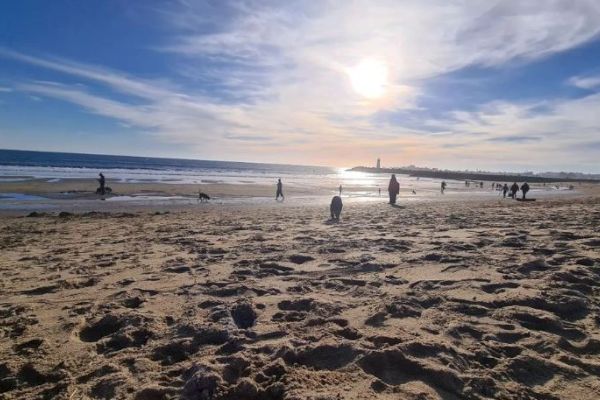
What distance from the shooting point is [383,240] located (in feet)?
28.3

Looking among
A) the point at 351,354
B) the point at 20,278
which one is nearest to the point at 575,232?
the point at 351,354

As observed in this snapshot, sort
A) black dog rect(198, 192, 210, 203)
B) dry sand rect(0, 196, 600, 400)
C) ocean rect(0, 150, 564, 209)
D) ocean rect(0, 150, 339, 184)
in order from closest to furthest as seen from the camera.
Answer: dry sand rect(0, 196, 600, 400)
black dog rect(198, 192, 210, 203)
ocean rect(0, 150, 564, 209)
ocean rect(0, 150, 339, 184)

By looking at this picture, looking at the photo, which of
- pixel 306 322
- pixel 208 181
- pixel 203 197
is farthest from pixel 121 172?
pixel 306 322

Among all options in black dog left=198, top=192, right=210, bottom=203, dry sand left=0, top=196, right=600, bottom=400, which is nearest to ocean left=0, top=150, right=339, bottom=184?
black dog left=198, top=192, right=210, bottom=203

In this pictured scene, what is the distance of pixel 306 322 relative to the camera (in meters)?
4.00

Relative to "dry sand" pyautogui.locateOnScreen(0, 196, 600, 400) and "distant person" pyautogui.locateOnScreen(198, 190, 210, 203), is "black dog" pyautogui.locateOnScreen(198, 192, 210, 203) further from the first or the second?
"dry sand" pyautogui.locateOnScreen(0, 196, 600, 400)

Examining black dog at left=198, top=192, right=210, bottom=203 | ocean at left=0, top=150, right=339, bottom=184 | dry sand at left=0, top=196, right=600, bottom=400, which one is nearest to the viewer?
dry sand at left=0, top=196, right=600, bottom=400

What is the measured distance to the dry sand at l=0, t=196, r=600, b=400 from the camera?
2.92 metres

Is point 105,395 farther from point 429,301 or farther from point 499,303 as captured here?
point 499,303

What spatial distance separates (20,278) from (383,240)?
6624mm

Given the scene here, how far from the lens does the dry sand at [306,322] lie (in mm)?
2916

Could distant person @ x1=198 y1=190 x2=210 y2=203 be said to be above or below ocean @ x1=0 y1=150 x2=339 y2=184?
below

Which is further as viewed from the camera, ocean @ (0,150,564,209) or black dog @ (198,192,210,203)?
ocean @ (0,150,564,209)

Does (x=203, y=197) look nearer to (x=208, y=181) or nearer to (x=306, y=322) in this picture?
(x=306, y=322)
